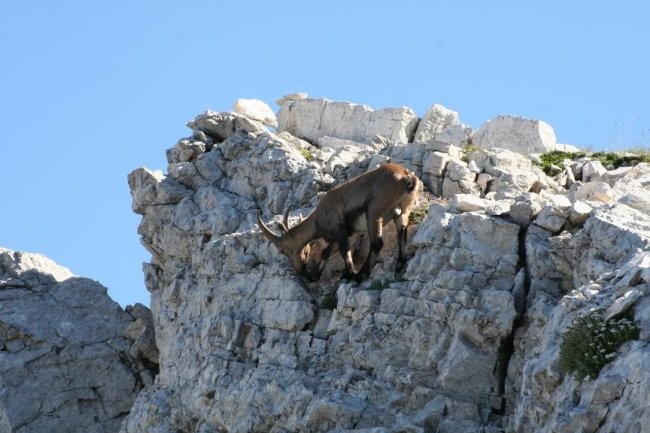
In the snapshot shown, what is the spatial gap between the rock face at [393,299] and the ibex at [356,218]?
377 millimetres

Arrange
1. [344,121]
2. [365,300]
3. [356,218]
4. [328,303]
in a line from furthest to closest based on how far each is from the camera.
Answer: [344,121]
[356,218]
[328,303]
[365,300]

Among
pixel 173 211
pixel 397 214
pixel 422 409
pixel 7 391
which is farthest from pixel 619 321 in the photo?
pixel 7 391

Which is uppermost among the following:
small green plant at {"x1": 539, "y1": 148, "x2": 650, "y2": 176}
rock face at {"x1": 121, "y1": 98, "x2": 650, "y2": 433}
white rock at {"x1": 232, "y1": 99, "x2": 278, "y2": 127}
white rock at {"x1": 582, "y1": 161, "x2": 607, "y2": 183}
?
white rock at {"x1": 232, "y1": 99, "x2": 278, "y2": 127}

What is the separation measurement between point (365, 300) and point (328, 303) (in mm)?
1506

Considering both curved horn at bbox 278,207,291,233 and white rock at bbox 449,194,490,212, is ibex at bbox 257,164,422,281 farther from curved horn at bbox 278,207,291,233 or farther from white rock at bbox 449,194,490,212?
white rock at bbox 449,194,490,212

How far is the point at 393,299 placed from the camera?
82.7 ft

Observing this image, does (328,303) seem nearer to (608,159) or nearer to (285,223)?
(285,223)

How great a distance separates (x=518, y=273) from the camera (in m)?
24.0

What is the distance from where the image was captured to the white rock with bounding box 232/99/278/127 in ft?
131

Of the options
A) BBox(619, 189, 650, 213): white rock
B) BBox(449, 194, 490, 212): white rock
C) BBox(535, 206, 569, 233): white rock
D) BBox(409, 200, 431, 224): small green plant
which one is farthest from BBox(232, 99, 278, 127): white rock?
BBox(619, 189, 650, 213): white rock

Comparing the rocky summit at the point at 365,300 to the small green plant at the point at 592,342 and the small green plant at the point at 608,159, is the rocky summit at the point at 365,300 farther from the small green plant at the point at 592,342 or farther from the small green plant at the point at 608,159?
the small green plant at the point at 608,159

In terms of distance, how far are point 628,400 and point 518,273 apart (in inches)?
306

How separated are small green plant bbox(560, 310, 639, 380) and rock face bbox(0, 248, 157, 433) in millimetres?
17839

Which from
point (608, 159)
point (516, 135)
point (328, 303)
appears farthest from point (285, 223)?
point (516, 135)
